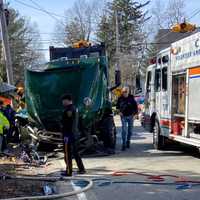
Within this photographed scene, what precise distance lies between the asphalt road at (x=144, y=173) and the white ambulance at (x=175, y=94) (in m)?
0.59

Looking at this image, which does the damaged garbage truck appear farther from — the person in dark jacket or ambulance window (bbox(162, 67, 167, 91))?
the person in dark jacket

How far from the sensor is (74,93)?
1602 cm

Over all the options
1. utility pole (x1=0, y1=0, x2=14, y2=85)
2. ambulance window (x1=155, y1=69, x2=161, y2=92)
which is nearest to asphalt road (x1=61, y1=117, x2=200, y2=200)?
ambulance window (x1=155, y1=69, x2=161, y2=92)

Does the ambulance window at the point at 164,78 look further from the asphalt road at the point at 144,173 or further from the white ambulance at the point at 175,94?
the asphalt road at the point at 144,173

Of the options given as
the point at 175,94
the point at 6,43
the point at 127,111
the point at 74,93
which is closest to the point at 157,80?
the point at 127,111

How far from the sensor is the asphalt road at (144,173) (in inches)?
376

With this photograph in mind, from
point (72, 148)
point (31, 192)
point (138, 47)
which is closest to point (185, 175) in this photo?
point (72, 148)

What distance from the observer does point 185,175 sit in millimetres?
11508

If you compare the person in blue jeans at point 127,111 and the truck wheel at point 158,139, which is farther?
the person in blue jeans at point 127,111

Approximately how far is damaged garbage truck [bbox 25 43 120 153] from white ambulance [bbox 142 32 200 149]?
147 centimetres

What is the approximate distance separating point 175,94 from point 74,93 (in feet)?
9.63

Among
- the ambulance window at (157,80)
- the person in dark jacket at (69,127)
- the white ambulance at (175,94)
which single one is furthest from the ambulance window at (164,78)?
the person in dark jacket at (69,127)

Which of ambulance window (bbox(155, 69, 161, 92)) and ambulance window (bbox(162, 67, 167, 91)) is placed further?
ambulance window (bbox(155, 69, 161, 92))

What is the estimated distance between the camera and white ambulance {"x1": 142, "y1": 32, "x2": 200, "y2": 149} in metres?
13.1
